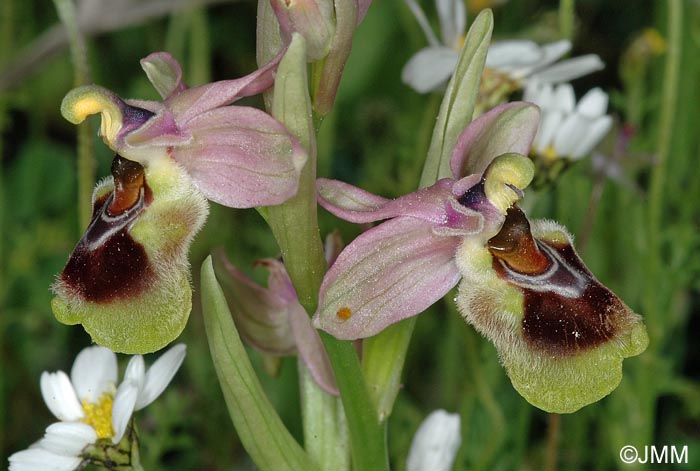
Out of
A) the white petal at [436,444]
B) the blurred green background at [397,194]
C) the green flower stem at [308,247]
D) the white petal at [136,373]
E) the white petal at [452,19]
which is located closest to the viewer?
the green flower stem at [308,247]

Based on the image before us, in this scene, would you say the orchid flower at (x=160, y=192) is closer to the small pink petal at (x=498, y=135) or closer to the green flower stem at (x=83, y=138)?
the small pink petal at (x=498, y=135)

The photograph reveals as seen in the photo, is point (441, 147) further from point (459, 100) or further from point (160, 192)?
point (160, 192)

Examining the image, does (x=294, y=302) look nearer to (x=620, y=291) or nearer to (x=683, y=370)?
(x=620, y=291)

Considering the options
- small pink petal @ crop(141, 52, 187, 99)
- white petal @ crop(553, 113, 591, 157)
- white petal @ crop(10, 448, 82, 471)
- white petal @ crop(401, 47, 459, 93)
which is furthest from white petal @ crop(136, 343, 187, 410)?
white petal @ crop(553, 113, 591, 157)

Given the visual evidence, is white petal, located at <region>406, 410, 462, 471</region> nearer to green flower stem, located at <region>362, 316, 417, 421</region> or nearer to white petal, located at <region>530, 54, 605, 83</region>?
green flower stem, located at <region>362, 316, 417, 421</region>

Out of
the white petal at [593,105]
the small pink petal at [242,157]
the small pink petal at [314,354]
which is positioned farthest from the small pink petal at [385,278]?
the white petal at [593,105]

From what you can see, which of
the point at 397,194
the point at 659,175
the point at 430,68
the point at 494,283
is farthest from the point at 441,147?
the point at 397,194
